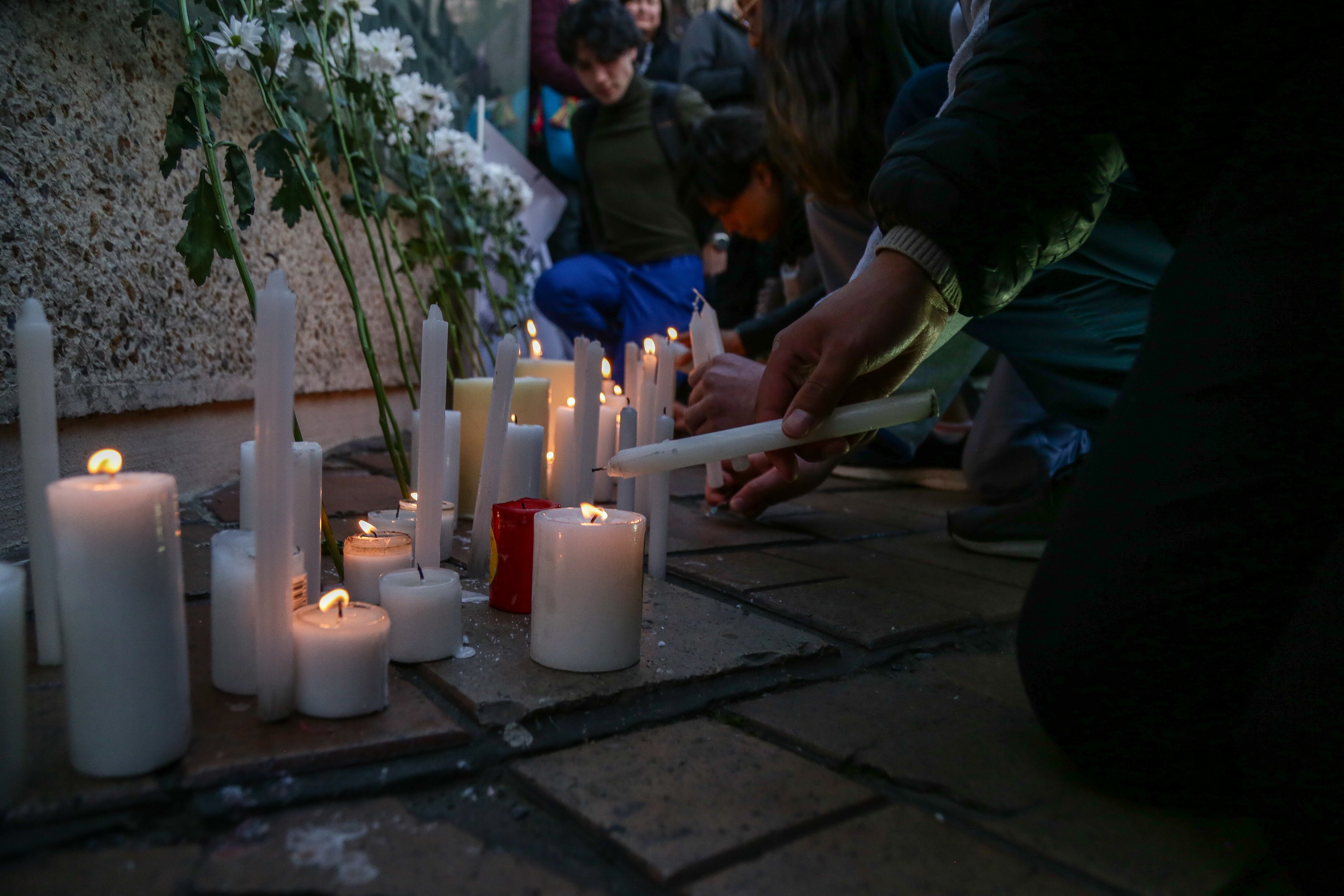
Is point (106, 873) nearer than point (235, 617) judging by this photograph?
Yes

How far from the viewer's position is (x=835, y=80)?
231cm

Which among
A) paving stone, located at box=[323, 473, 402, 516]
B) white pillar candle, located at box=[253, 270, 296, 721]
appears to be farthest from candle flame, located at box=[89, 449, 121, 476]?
paving stone, located at box=[323, 473, 402, 516]

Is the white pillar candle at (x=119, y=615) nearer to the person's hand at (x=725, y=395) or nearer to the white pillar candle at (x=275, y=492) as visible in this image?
the white pillar candle at (x=275, y=492)

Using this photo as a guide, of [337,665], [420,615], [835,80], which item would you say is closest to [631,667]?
[420,615]

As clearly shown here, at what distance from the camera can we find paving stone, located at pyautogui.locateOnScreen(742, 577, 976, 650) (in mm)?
1439

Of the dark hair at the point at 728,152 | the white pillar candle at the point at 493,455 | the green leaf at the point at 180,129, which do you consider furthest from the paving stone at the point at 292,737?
the dark hair at the point at 728,152

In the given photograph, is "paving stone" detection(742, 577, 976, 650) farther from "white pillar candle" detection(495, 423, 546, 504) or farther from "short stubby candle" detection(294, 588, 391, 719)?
"short stubby candle" detection(294, 588, 391, 719)

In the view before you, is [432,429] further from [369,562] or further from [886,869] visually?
[886,869]

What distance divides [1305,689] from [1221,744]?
0.36 ft

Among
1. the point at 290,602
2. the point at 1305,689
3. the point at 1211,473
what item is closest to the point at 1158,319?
the point at 1211,473

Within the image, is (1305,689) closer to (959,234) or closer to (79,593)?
(959,234)

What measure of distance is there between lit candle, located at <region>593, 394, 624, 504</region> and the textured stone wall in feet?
2.99

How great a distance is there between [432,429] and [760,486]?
3.27 feet

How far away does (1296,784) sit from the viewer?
0.84 m
